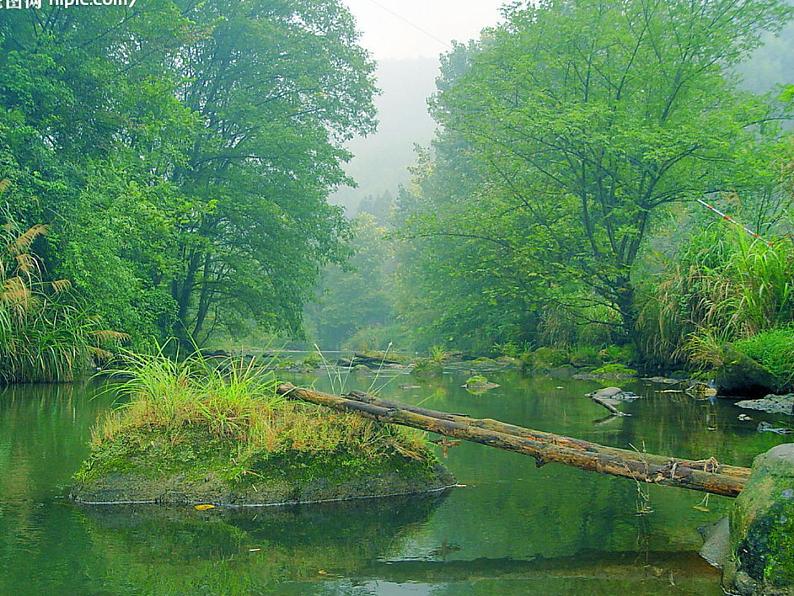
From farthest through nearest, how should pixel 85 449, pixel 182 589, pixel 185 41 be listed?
pixel 185 41 → pixel 85 449 → pixel 182 589

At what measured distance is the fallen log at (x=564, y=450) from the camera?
432cm

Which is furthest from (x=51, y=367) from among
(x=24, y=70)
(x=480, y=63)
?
(x=480, y=63)

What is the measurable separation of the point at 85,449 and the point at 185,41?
44.7ft

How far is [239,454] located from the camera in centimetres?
552

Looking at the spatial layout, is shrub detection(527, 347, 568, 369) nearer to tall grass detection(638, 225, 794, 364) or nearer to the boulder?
tall grass detection(638, 225, 794, 364)

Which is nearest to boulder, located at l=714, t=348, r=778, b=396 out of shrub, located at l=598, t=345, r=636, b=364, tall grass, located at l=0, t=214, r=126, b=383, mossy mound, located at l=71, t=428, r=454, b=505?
shrub, located at l=598, t=345, r=636, b=364

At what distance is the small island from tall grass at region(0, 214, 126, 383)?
29.0 ft

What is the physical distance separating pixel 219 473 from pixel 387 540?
1488 millimetres

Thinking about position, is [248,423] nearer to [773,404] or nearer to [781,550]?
[781,550]

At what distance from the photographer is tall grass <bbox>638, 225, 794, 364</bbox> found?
13.2 meters

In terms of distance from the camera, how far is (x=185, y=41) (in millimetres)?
18406

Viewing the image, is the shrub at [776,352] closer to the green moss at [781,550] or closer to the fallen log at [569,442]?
the fallen log at [569,442]

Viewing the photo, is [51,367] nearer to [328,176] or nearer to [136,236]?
[136,236]

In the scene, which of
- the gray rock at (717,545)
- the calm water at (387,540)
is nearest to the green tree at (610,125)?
the calm water at (387,540)
